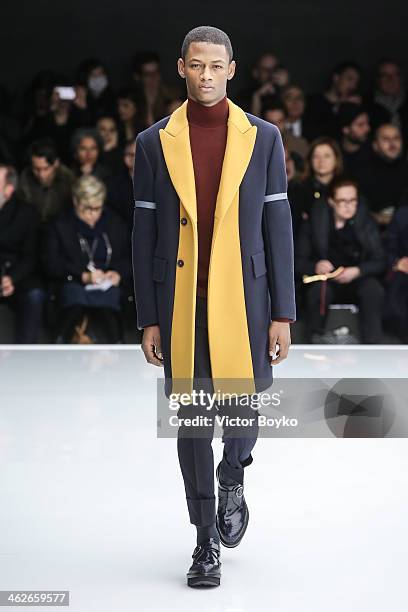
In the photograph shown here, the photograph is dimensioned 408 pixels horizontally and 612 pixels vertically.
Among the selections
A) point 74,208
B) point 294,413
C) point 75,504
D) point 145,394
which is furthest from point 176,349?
point 74,208

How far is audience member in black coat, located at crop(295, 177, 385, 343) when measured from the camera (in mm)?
6277

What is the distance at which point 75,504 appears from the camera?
355 cm

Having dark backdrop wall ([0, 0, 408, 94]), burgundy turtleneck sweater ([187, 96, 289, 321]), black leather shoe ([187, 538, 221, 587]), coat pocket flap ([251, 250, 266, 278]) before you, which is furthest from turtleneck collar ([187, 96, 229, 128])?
dark backdrop wall ([0, 0, 408, 94])

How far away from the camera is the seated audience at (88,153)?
674 cm

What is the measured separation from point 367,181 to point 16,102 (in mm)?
2065

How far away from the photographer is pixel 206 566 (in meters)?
2.91

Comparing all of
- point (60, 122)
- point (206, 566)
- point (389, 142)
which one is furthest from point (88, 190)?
point (206, 566)

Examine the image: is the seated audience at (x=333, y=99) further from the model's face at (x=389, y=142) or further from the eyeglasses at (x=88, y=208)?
the eyeglasses at (x=88, y=208)

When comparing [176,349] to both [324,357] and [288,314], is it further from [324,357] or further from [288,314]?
[324,357]

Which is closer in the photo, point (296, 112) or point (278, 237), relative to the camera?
point (278, 237)

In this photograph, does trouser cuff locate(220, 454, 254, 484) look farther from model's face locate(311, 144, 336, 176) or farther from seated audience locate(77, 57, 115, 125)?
seated audience locate(77, 57, 115, 125)

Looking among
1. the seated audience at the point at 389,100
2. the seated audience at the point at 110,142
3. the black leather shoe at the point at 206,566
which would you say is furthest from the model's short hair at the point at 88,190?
the black leather shoe at the point at 206,566

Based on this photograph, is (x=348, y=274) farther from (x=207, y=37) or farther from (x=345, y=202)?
(x=207, y=37)

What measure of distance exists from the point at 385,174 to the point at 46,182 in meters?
1.80
